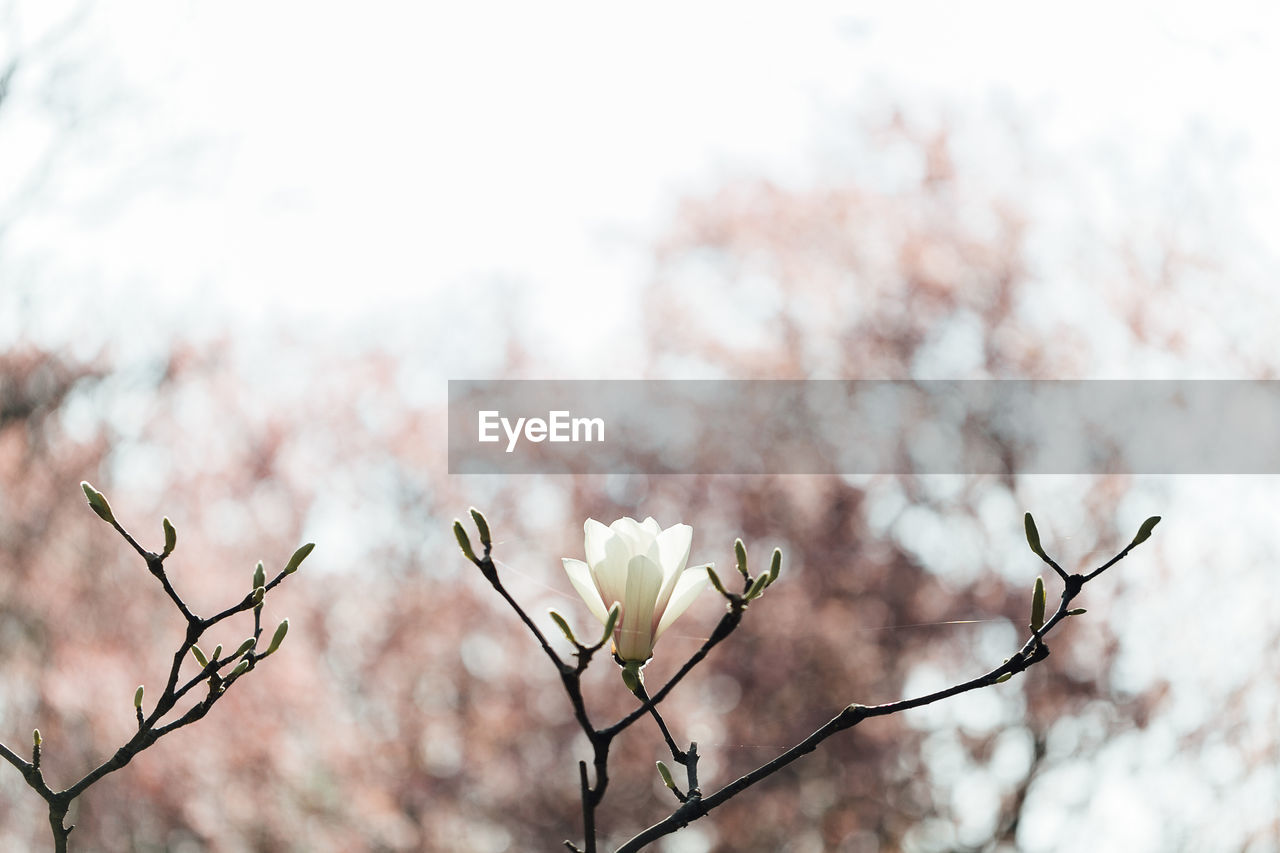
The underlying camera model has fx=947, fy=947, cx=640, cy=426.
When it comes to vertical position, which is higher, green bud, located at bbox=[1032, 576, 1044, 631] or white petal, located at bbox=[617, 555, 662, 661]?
white petal, located at bbox=[617, 555, 662, 661]

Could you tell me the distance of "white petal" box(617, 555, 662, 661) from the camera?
0.37m

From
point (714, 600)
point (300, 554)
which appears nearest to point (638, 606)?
point (300, 554)

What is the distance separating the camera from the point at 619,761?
2719 mm

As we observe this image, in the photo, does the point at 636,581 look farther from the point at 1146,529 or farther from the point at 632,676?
the point at 1146,529

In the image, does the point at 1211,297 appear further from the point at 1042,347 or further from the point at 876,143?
the point at 876,143

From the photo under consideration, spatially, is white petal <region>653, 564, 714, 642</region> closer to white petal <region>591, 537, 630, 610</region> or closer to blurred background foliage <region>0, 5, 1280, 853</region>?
white petal <region>591, 537, 630, 610</region>

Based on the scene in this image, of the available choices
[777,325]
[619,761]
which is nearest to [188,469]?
[619,761]

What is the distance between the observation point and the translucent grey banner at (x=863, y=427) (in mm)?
2355

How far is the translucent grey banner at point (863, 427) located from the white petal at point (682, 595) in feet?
7.52

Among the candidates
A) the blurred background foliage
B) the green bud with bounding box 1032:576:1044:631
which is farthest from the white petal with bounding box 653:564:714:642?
the blurred background foliage

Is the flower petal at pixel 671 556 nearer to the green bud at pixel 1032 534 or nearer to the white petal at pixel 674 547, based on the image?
the white petal at pixel 674 547

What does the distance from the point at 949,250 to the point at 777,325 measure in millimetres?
562

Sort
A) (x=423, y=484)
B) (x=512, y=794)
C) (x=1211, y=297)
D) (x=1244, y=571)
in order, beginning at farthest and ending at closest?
(x=423, y=484), (x=512, y=794), (x=1211, y=297), (x=1244, y=571)

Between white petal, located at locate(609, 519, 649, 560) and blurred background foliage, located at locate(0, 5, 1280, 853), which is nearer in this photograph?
white petal, located at locate(609, 519, 649, 560)
